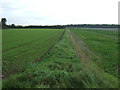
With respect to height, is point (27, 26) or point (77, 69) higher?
point (27, 26)

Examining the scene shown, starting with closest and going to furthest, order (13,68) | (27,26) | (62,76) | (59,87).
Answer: (59,87)
(62,76)
(13,68)
(27,26)

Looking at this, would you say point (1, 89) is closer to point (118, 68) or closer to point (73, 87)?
point (73, 87)

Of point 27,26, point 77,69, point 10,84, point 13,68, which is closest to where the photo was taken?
point 10,84

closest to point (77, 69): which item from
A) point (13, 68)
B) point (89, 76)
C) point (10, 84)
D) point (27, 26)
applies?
point (89, 76)

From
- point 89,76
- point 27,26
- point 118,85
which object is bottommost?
point 118,85

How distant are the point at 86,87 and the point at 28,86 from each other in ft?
7.11

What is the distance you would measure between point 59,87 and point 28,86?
1.13 metres

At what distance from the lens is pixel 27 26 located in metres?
149

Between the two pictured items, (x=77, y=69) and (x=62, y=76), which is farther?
(x=77, y=69)

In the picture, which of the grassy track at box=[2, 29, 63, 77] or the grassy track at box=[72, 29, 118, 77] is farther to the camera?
the grassy track at box=[2, 29, 63, 77]

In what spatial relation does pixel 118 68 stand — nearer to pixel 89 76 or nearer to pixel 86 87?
pixel 89 76

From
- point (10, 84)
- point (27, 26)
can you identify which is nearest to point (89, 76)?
point (10, 84)

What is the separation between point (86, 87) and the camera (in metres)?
6.10

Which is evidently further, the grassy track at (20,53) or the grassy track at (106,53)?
the grassy track at (20,53)
